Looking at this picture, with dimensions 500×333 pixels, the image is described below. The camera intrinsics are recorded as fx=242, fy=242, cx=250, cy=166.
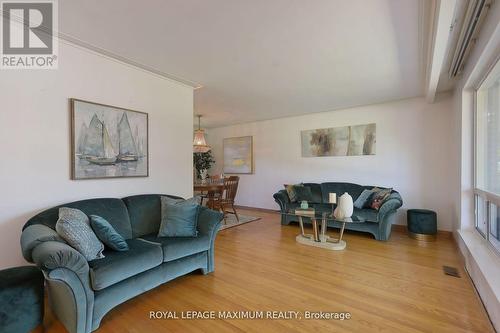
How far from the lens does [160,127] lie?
3297 mm

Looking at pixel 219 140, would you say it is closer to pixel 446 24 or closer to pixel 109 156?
pixel 109 156

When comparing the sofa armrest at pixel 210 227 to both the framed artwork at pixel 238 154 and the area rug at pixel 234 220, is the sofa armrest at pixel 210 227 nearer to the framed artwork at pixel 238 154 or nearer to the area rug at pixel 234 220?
the area rug at pixel 234 220

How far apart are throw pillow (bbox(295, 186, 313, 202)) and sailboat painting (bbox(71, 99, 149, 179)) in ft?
9.83

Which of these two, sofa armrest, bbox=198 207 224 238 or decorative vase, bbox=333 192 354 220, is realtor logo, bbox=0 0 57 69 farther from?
decorative vase, bbox=333 192 354 220

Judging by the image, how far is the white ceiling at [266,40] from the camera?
192 cm

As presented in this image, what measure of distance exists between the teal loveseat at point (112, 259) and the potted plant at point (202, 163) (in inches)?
156

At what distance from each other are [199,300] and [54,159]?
1.93 m

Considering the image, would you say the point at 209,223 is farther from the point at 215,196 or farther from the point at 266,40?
the point at 215,196

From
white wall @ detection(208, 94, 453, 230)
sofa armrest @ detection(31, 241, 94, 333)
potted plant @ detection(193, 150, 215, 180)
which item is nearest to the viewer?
sofa armrest @ detection(31, 241, 94, 333)

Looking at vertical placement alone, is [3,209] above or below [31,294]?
above

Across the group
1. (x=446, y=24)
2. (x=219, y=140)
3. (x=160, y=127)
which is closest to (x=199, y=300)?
(x=160, y=127)

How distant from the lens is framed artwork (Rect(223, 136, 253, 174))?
6641 mm

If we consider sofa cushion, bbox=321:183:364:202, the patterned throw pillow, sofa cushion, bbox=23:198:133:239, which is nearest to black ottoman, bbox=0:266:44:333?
sofa cushion, bbox=23:198:133:239

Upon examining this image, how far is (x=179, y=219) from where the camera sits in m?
2.61
